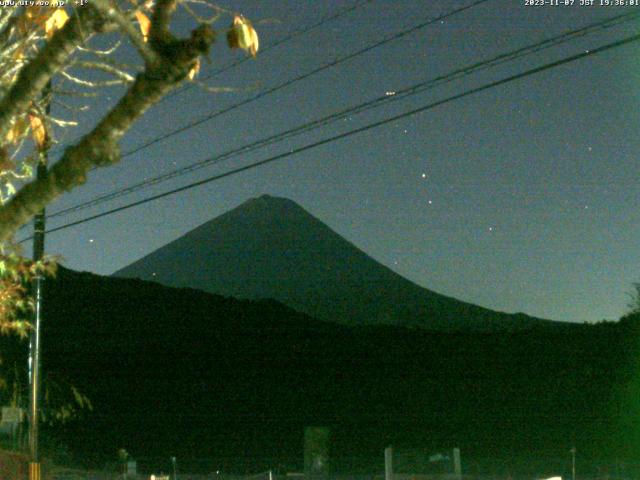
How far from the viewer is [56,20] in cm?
626

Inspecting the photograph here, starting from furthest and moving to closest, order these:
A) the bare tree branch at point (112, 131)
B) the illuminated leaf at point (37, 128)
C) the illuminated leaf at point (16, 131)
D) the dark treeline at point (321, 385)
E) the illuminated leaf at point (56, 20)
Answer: the dark treeline at point (321, 385)
the illuminated leaf at point (37, 128)
the illuminated leaf at point (16, 131)
the illuminated leaf at point (56, 20)
the bare tree branch at point (112, 131)

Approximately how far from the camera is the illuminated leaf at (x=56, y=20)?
611 centimetres

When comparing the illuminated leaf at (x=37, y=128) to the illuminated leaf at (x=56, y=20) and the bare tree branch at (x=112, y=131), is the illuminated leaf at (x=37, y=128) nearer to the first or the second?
the illuminated leaf at (x=56, y=20)

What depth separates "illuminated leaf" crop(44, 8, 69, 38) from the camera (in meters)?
6.11

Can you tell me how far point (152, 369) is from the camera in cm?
4569

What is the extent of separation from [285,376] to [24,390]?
58.3 ft

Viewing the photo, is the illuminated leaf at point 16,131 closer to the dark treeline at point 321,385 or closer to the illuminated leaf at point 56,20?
the illuminated leaf at point 56,20

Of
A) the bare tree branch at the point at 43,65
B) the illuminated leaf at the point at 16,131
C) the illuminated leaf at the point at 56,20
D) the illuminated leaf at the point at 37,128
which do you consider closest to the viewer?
the bare tree branch at the point at 43,65

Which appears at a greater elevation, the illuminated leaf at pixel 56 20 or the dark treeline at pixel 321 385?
the illuminated leaf at pixel 56 20

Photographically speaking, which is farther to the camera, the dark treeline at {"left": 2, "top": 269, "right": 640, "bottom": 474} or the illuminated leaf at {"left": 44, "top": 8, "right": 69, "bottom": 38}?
the dark treeline at {"left": 2, "top": 269, "right": 640, "bottom": 474}

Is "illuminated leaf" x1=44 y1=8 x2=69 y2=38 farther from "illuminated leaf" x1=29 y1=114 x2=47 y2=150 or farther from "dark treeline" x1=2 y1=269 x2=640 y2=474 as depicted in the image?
"dark treeline" x1=2 y1=269 x2=640 y2=474

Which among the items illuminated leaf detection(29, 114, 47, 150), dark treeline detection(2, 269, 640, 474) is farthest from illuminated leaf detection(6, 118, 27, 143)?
dark treeline detection(2, 269, 640, 474)

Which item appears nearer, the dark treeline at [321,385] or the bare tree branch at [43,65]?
the bare tree branch at [43,65]

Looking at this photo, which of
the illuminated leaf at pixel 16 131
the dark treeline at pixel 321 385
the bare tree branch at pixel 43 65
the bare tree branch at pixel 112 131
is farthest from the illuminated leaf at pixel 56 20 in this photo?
the dark treeline at pixel 321 385
